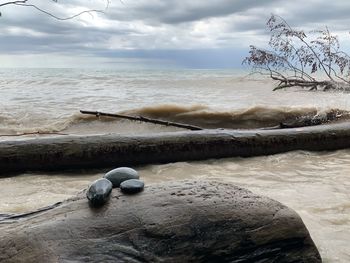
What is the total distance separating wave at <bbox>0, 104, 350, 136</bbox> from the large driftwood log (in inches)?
122

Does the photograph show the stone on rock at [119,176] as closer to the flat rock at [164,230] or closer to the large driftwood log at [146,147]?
the flat rock at [164,230]

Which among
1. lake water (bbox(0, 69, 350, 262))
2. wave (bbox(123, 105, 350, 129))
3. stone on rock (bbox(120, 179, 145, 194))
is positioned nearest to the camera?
stone on rock (bbox(120, 179, 145, 194))

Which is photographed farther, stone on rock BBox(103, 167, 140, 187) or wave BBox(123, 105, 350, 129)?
wave BBox(123, 105, 350, 129)

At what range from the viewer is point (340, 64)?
14.7 metres

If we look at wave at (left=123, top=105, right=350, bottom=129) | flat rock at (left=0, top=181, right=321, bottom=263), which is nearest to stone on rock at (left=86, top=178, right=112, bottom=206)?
flat rock at (left=0, top=181, right=321, bottom=263)

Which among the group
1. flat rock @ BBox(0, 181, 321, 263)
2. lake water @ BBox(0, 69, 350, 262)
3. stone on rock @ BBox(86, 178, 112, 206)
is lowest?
lake water @ BBox(0, 69, 350, 262)

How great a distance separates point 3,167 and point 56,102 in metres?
8.57

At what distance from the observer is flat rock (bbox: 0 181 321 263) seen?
7.82ft

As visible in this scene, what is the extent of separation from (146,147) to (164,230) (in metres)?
3.49

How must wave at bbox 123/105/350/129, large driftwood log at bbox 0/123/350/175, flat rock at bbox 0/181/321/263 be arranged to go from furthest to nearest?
wave at bbox 123/105/350/129 → large driftwood log at bbox 0/123/350/175 → flat rock at bbox 0/181/321/263

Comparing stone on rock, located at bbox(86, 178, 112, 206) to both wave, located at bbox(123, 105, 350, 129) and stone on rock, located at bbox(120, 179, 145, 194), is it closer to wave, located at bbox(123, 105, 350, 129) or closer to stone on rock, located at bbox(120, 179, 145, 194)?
stone on rock, located at bbox(120, 179, 145, 194)

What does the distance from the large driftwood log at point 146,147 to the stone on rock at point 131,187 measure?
3024 mm

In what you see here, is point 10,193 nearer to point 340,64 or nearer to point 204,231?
point 204,231

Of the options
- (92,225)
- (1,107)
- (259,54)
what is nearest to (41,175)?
(92,225)
